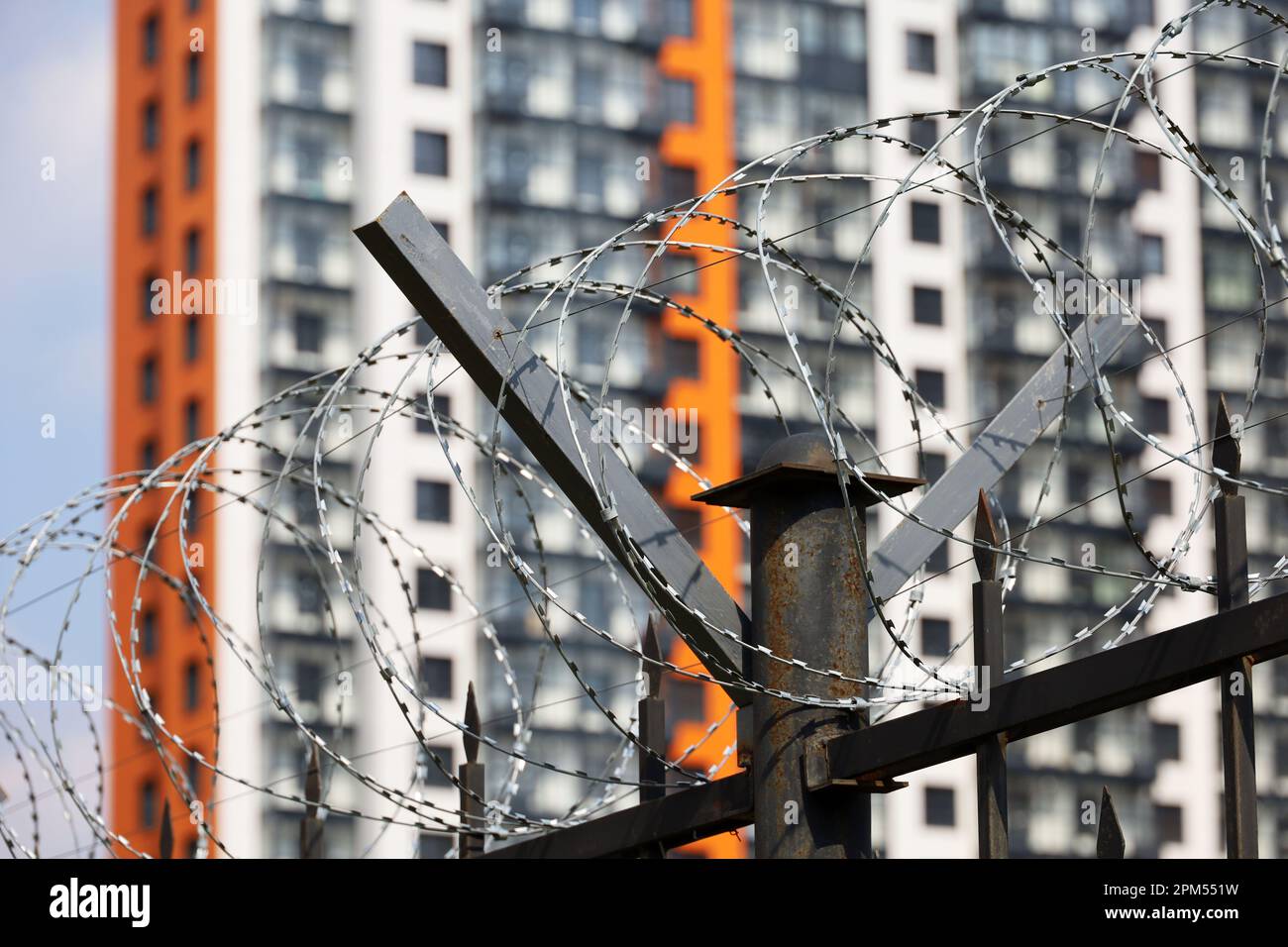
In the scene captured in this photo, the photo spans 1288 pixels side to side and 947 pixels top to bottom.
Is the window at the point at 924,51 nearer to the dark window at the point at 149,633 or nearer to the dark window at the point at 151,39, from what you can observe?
the dark window at the point at 151,39

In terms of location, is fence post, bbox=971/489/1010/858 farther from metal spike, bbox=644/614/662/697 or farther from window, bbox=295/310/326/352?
window, bbox=295/310/326/352

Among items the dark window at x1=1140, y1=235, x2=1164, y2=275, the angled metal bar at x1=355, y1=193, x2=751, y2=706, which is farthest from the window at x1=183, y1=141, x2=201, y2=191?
the angled metal bar at x1=355, y1=193, x2=751, y2=706

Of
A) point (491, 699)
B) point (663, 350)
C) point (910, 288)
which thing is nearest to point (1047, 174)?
point (910, 288)

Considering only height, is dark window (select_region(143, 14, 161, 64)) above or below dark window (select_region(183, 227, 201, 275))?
above

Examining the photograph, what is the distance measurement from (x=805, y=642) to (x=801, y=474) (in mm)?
635

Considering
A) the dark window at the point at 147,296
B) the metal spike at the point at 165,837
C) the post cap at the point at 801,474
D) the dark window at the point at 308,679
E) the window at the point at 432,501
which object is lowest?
the metal spike at the point at 165,837

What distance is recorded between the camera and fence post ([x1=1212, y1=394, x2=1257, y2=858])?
7473 millimetres

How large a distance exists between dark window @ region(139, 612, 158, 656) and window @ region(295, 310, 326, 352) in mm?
7709

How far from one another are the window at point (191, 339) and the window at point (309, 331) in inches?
99.6

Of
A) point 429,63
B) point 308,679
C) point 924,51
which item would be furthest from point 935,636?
point 429,63

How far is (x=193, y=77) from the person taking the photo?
63.3 m

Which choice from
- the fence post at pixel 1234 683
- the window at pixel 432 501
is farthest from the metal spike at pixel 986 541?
the window at pixel 432 501

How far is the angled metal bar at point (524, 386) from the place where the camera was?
30.7 ft

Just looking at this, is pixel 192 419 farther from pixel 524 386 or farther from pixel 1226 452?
pixel 1226 452
